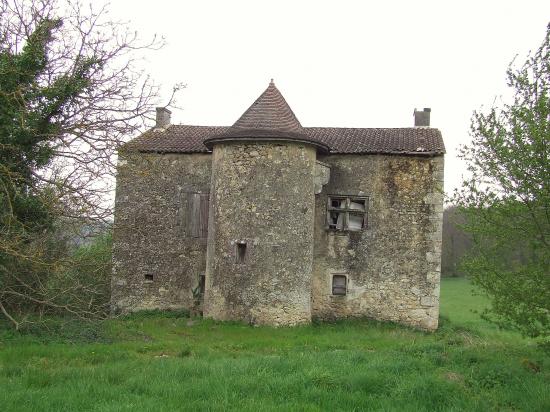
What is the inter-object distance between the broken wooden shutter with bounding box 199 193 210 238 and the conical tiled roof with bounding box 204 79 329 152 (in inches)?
80.2

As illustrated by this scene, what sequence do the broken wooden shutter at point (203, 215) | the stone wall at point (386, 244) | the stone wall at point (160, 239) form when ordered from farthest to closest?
the stone wall at point (160, 239)
the broken wooden shutter at point (203, 215)
the stone wall at point (386, 244)

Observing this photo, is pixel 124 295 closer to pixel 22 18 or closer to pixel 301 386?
pixel 22 18

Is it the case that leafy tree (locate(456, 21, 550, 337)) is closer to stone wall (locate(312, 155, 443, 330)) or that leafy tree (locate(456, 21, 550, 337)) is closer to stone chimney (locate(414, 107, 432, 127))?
stone wall (locate(312, 155, 443, 330))

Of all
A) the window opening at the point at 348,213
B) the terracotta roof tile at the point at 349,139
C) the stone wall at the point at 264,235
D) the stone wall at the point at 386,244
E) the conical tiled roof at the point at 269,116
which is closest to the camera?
the stone wall at the point at 264,235

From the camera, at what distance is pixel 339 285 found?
55.6 feet

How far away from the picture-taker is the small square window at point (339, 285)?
16.9 meters

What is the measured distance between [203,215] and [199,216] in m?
0.14

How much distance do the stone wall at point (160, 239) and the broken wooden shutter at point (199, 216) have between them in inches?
4.9

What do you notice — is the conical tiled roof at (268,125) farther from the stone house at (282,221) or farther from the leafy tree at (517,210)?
the leafy tree at (517,210)

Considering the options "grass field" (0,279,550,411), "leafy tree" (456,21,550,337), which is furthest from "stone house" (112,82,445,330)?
"leafy tree" (456,21,550,337)

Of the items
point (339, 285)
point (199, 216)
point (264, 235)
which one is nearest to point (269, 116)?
point (264, 235)

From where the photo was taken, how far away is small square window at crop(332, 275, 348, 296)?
16875 millimetres

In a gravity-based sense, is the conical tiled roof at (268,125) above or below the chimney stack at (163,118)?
below

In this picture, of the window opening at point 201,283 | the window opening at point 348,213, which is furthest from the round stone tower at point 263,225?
the window opening at point 201,283
